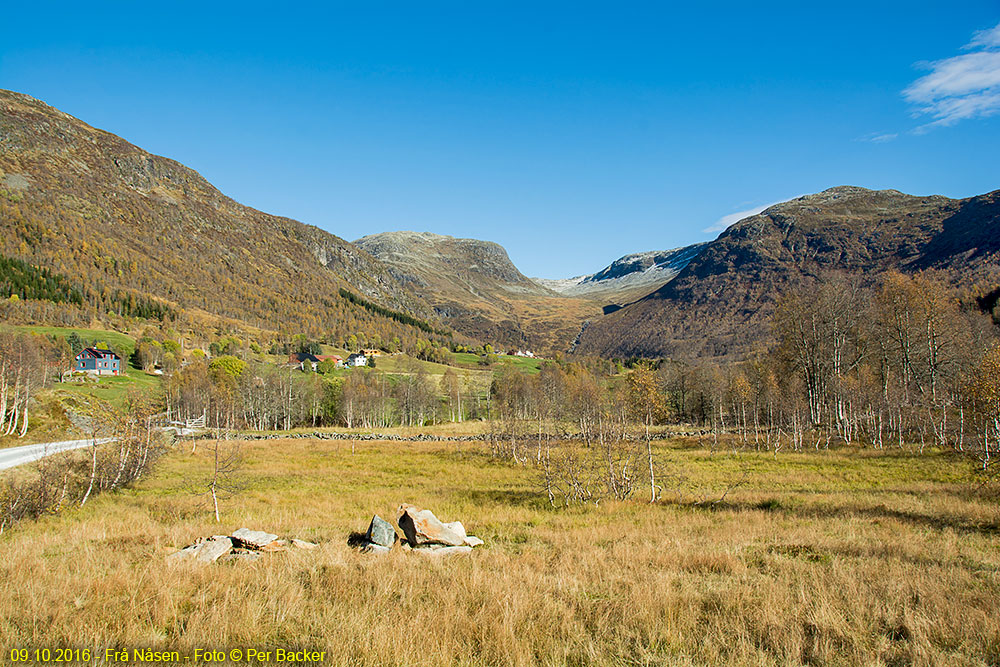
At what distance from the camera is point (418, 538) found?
12117 mm

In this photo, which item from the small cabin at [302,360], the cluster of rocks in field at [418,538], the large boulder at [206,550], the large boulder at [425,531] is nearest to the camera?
the large boulder at [206,550]

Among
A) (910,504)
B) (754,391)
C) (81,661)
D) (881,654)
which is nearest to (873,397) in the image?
(754,391)

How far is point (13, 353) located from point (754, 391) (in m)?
79.2

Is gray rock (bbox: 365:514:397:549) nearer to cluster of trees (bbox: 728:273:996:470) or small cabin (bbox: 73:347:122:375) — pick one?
cluster of trees (bbox: 728:273:996:470)

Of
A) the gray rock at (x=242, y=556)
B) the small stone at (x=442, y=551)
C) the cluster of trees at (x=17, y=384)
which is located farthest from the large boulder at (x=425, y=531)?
the cluster of trees at (x=17, y=384)

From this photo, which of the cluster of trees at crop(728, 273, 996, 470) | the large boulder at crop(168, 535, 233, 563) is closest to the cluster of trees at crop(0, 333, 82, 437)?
the large boulder at crop(168, 535, 233, 563)

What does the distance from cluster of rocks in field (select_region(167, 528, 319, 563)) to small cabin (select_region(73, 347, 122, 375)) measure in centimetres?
11622

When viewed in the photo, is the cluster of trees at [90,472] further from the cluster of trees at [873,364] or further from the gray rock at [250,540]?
the cluster of trees at [873,364]

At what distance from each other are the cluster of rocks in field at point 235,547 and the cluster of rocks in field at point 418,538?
4.76ft

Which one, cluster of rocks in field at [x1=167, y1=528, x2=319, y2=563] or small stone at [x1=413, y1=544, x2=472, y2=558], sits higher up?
cluster of rocks in field at [x1=167, y1=528, x2=319, y2=563]

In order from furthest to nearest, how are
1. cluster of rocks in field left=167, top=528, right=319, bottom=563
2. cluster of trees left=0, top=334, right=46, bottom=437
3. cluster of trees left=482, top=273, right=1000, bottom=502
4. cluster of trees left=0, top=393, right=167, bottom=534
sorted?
cluster of trees left=0, top=334, right=46, bottom=437, cluster of trees left=482, top=273, right=1000, bottom=502, cluster of trees left=0, top=393, right=167, bottom=534, cluster of rocks in field left=167, top=528, right=319, bottom=563

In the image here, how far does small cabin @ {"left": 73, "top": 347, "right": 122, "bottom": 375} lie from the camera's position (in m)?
100

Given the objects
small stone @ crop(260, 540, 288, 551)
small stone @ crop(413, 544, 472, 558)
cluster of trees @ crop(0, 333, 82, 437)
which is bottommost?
small stone @ crop(413, 544, 472, 558)

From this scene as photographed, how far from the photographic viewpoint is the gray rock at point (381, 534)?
11.9 meters
